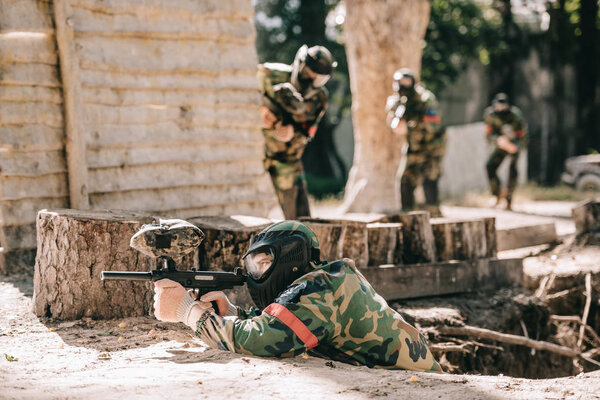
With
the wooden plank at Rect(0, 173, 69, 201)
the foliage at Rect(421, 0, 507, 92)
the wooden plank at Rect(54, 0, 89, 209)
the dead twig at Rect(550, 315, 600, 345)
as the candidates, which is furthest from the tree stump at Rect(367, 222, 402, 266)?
the foliage at Rect(421, 0, 507, 92)

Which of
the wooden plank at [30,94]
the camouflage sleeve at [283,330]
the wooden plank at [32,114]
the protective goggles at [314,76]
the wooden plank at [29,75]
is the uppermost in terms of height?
the protective goggles at [314,76]

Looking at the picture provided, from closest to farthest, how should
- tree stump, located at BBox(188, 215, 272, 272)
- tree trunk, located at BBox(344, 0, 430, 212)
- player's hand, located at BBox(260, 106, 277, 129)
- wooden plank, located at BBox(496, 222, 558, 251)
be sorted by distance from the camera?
tree stump, located at BBox(188, 215, 272, 272)
player's hand, located at BBox(260, 106, 277, 129)
wooden plank, located at BBox(496, 222, 558, 251)
tree trunk, located at BBox(344, 0, 430, 212)

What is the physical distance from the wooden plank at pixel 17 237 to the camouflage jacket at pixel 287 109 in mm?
2734

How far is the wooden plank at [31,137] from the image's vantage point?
226 inches

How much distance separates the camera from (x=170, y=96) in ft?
21.9

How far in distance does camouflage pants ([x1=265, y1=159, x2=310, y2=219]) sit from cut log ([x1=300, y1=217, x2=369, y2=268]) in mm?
2126

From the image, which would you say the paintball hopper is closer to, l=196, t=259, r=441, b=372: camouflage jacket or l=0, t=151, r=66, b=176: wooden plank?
l=196, t=259, r=441, b=372: camouflage jacket

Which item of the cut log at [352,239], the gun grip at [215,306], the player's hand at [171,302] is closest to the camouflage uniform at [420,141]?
the cut log at [352,239]

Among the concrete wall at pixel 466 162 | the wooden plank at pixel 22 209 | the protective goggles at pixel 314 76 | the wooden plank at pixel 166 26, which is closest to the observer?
the wooden plank at pixel 22 209

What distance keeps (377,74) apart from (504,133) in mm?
2644

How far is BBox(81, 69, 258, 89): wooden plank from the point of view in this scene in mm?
6137

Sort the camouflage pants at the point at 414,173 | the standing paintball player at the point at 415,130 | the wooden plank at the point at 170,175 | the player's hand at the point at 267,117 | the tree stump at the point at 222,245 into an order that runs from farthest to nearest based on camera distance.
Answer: the camouflage pants at the point at 414,173
the standing paintball player at the point at 415,130
the player's hand at the point at 267,117
the wooden plank at the point at 170,175
the tree stump at the point at 222,245

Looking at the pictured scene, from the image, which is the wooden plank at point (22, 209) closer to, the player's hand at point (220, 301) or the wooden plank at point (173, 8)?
the wooden plank at point (173, 8)

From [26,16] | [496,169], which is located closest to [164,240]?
[26,16]
